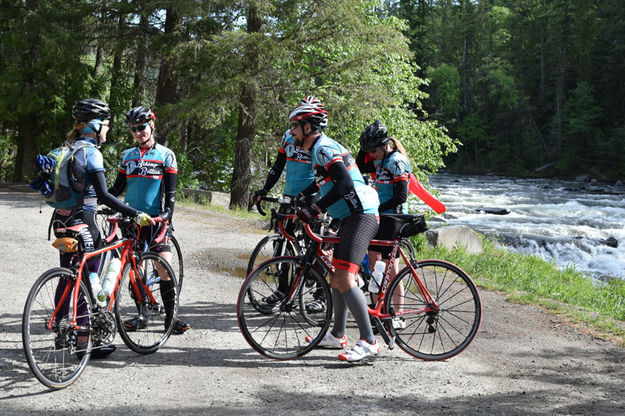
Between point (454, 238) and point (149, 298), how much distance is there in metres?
7.60

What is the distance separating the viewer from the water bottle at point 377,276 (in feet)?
16.3

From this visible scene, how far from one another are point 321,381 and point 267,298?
1120 millimetres

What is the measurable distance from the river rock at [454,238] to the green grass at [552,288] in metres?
0.27

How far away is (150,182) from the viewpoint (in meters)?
5.07

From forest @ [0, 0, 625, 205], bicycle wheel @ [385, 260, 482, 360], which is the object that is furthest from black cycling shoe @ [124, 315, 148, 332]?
forest @ [0, 0, 625, 205]

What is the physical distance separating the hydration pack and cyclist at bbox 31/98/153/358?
0.16ft

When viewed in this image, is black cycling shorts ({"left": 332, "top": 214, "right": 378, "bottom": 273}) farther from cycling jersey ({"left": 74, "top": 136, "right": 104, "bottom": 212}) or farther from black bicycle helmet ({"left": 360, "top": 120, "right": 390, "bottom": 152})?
cycling jersey ({"left": 74, "top": 136, "right": 104, "bottom": 212})

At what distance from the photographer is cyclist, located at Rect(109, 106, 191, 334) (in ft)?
16.4

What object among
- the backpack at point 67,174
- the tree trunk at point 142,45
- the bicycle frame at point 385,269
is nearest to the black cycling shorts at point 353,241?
the bicycle frame at point 385,269

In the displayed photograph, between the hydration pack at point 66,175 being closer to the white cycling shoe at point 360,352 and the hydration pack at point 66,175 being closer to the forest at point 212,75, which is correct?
the white cycling shoe at point 360,352

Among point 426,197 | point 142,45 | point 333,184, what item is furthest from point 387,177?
point 142,45

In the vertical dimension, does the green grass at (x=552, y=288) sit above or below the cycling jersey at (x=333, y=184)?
below

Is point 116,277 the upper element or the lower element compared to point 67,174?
lower

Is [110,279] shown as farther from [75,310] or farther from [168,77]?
[168,77]
